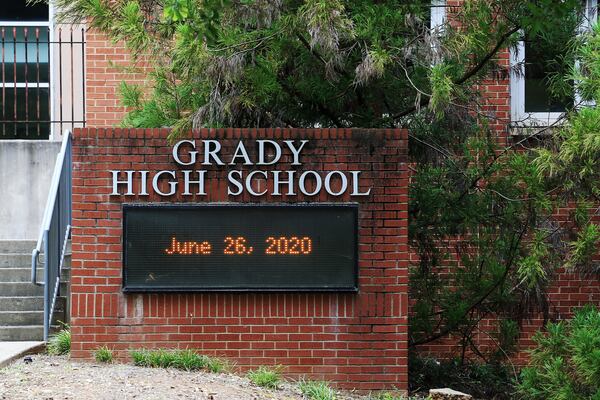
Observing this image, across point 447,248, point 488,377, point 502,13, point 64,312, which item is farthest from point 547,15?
point 64,312

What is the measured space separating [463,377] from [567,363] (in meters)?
2.06

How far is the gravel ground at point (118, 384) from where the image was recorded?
759cm

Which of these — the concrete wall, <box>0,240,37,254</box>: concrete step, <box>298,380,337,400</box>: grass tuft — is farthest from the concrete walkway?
the concrete wall

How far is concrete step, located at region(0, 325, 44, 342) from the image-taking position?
401 inches

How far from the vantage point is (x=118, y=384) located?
7891 mm

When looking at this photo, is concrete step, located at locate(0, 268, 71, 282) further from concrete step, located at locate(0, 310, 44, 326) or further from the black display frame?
the black display frame

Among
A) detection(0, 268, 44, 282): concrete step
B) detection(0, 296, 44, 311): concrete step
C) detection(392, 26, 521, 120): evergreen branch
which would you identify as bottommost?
detection(0, 296, 44, 311): concrete step

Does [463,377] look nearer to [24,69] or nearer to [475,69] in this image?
[475,69]

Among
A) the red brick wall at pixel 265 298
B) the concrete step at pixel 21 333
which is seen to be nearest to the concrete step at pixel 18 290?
the concrete step at pixel 21 333

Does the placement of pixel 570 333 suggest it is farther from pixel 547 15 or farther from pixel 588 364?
pixel 547 15

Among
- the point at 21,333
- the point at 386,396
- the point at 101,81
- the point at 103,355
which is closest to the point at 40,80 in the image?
the point at 101,81

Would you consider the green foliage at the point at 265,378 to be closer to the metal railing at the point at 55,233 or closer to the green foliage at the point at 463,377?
the green foliage at the point at 463,377

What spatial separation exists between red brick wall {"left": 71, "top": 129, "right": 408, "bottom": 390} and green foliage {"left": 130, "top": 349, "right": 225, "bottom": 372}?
0.15 meters

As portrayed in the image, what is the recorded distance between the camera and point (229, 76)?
877 cm
